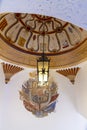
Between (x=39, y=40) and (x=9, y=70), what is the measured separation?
1085 mm

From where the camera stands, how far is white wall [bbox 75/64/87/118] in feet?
18.3

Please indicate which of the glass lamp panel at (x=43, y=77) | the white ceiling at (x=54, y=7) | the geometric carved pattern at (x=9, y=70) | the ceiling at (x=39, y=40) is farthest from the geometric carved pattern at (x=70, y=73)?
the white ceiling at (x=54, y=7)

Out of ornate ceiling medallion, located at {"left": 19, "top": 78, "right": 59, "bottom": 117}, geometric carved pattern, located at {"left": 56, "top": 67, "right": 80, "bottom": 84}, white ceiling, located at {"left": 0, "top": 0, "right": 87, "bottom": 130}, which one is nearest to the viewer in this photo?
geometric carved pattern, located at {"left": 56, "top": 67, "right": 80, "bottom": 84}

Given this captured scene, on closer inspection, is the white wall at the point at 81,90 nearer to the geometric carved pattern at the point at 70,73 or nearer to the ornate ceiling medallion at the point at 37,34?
the geometric carved pattern at the point at 70,73

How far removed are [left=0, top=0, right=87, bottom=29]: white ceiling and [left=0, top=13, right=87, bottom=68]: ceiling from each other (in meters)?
3.52

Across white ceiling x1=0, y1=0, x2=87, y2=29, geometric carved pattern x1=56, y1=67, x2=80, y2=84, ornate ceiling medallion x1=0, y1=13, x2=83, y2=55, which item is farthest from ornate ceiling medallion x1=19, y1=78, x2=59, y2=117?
white ceiling x1=0, y1=0, x2=87, y2=29

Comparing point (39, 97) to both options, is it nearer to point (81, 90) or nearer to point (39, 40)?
point (81, 90)

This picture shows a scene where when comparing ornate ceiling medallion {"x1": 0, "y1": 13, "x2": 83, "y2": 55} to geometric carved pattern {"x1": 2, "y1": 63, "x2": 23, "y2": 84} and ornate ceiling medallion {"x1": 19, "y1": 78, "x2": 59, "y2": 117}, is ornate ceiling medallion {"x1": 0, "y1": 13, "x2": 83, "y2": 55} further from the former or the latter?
ornate ceiling medallion {"x1": 19, "y1": 78, "x2": 59, "y2": 117}

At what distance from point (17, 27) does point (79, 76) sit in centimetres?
201

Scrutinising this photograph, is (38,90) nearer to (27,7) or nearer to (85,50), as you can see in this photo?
(85,50)

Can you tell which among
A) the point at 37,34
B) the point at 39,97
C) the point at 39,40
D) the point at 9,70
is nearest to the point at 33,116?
the point at 39,97

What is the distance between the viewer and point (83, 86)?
5676 mm

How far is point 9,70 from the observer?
18.9ft

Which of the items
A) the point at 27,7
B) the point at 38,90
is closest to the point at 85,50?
the point at 38,90
